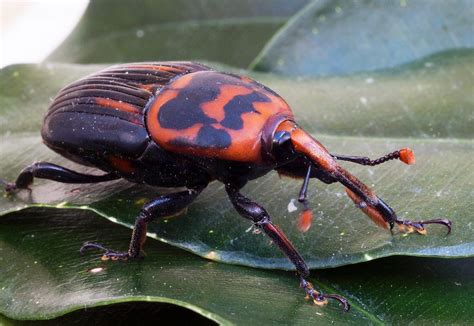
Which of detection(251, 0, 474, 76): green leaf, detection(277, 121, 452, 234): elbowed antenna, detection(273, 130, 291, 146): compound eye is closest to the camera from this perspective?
detection(277, 121, 452, 234): elbowed antenna

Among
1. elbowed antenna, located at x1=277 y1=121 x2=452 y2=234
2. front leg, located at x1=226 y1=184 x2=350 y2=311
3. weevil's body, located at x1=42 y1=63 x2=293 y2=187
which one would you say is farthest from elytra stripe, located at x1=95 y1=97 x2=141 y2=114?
elbowed antenna, located at x1=277 y1=121 x2=452 y2=234

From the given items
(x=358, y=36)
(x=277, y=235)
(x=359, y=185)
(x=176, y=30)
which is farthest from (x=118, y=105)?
(x=176, y=30)

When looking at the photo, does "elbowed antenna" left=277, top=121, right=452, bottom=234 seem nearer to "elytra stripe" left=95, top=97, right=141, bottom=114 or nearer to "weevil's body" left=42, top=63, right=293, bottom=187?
"weevil's body" left=42, top=63, right=293, bottom=187

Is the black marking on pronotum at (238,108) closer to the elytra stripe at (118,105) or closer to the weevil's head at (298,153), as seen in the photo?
the weevil's head at (298,153)

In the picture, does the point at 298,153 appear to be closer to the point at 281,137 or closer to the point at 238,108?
the point at 281,137

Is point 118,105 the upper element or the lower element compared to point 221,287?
upper

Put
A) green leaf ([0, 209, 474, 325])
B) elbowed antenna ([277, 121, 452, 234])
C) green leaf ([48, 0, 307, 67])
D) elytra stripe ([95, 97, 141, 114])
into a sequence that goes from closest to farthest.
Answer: green leaf ([0, 209, 474, 325]) → elbowed antenna ([277, 121, 452, 234]) → elytra stripe ([95, 97, 141, 114]) → green leaf ([48, 0, 307, 67])

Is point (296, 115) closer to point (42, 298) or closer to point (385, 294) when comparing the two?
point (385, 294)
